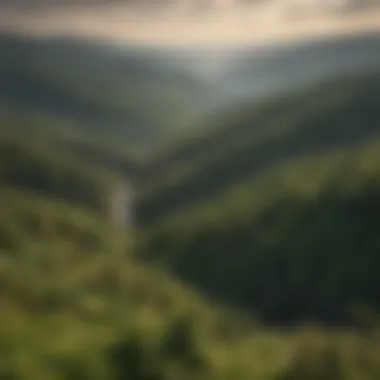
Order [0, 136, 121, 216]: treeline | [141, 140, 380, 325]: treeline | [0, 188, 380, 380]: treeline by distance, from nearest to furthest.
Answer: [0, 188, 380, 380]: treeline → [141, 140, 380, 325]: treeline → [0, 136, 121, 216]: treeline

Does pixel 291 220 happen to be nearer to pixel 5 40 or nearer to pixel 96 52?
pixel 96 52

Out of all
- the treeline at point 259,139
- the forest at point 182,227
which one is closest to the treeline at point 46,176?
the forest at point 182,227

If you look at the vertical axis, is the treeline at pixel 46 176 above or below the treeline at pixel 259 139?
below

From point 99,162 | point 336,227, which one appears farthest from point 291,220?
point 99,162

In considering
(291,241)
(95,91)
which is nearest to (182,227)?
(291,241)

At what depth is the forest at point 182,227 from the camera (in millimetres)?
1060

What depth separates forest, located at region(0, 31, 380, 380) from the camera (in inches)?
41.7

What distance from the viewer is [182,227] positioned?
1344 mm

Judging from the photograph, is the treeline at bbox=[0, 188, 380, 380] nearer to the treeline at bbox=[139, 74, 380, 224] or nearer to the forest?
the forest

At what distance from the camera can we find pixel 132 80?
4.84 feet

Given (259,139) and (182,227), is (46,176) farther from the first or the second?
(259,139)

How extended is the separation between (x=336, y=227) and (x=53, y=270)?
2.02ft

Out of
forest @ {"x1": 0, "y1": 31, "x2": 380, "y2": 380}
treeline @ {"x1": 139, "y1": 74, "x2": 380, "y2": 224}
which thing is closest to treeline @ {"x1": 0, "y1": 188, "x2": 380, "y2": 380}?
forest @ {"x1": 0, "y1": 31, "x2": 380, "y2": 380}

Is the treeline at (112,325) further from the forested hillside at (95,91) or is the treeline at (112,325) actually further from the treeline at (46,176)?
the forested hillside at (95,91)
